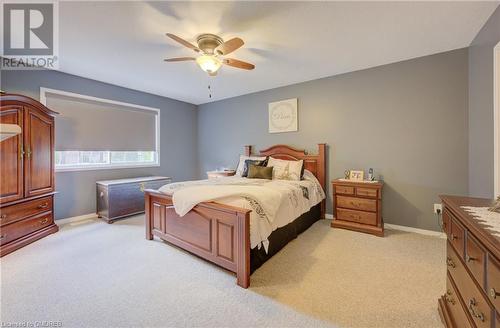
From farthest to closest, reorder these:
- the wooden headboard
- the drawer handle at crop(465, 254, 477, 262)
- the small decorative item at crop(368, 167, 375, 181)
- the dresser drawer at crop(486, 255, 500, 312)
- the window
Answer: the wooden headboard → the window → the small decorative item at crop(368, 167, 375, 181) → the drawer handle at crop(465, 254, 477, 262) → the dresser drawer at crop(486, 255, 500, 312)

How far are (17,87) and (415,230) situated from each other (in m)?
6.08

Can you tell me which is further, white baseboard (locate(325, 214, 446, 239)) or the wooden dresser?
white baseboard (locate(325, 214, 446, 239))

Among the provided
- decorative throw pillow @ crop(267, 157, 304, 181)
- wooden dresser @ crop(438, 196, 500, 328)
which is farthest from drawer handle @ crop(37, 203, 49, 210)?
wooden dresser @ crop(438, 196, 500, 328)

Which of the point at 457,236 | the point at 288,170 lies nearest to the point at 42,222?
the point at 288,170

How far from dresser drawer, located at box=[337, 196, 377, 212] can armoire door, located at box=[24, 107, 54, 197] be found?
4.21 m

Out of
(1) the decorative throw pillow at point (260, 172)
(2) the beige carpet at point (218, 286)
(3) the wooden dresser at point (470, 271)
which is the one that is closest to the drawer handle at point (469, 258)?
(3) the wooden dresser at point (470, 271)

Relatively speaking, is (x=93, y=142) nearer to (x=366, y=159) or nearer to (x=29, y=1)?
(x=29, y=1)

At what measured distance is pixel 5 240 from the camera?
8.13 feet

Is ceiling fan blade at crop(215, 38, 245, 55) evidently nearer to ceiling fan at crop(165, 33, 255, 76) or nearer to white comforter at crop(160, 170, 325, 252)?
ceiling fan at crop(165, 33, 255, 76)

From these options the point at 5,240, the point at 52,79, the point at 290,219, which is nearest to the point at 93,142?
the point at 52,79

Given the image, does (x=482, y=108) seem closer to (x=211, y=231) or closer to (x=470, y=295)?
(x=470, y=295)

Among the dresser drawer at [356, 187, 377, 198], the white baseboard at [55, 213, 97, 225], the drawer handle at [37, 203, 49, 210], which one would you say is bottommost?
the white baseboard at [55, 213, 97, 225]

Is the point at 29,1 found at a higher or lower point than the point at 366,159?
higher

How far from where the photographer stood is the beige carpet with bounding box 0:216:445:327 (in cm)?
154
